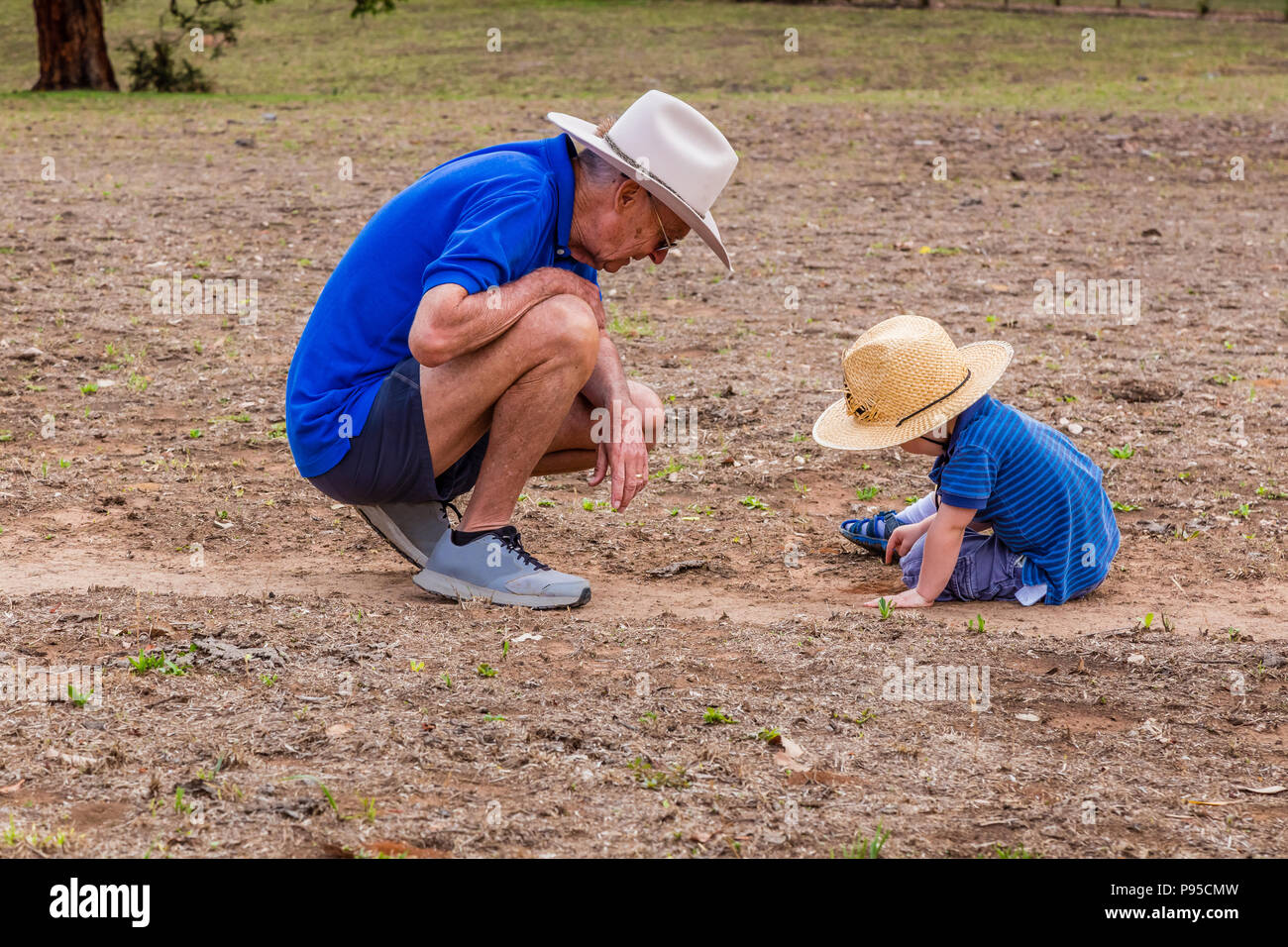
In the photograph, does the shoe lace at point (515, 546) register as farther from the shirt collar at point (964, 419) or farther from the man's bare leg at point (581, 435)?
the shirt collar at point (964, 419)

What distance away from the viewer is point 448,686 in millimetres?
3146

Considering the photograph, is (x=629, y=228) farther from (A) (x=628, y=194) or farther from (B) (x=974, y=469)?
(B) (x=974, y=469)

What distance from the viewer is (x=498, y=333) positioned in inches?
138

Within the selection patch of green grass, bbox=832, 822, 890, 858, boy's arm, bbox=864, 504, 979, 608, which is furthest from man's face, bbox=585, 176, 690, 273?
patch of green grass, bbox=832, 822, 890, 858

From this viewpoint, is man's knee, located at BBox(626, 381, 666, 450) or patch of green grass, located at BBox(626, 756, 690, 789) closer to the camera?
patch of green grass, located at BBox(626, 756, 690, 789)

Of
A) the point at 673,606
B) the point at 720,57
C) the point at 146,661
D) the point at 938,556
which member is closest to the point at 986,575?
the point at 938,556

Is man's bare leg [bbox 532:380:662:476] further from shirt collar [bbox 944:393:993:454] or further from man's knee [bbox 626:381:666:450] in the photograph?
shirt collar [bbox 944:393:993:454]

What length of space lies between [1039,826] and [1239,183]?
31.2ft

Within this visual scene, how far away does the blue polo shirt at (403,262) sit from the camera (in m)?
3.46

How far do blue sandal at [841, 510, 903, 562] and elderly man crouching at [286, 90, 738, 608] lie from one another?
37.9 inches

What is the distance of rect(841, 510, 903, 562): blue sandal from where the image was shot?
14.4ft

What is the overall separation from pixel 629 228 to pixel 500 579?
39.2 inches
